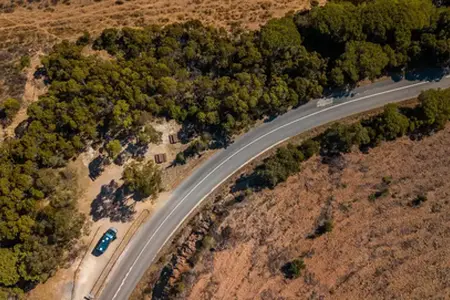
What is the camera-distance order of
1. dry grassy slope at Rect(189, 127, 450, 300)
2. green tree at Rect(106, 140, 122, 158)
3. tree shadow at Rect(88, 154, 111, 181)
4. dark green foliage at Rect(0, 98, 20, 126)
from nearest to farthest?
dry grassy slope at Rect(189, 127, 450, 300) → green tree at Rect(106, 140, 122, 158) → tree shadow at Rect(88, 154, 111, 181) → dark green foliage at Rect(0, 98, 20, 126)

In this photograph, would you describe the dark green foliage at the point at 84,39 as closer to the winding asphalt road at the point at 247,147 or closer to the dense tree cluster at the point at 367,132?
the winding asphalt road at the point at 247,147

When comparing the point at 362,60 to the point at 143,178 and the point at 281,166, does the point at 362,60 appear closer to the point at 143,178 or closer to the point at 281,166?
the point at 281,166

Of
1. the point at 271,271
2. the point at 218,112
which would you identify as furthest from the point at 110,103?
the point at 271,271

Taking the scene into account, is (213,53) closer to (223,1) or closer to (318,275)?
(223,1)

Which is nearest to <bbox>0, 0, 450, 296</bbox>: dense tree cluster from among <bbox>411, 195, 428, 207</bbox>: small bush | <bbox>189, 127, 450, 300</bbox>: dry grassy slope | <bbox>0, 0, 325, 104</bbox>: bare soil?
<bbox>189, 127, 450, 300</bbox>: dry grassy slope

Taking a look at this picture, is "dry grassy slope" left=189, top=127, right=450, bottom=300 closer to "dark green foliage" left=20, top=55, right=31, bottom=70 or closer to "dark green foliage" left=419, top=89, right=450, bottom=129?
"dark green foliage" left=419, top=89, right=450, bottom=129
